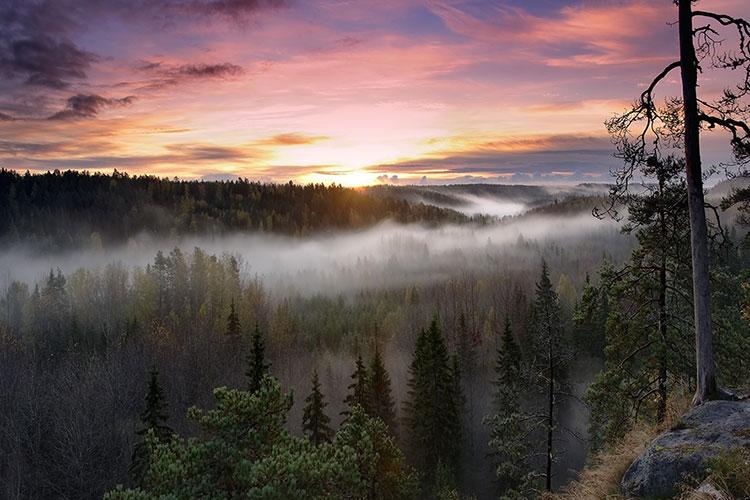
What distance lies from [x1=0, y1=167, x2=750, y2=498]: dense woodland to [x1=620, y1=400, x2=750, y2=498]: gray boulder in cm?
436

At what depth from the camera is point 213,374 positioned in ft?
253

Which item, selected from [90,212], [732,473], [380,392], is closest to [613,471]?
[732,473]

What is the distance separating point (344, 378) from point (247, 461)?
3089 inches

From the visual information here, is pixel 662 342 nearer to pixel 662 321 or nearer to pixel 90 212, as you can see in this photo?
pixel 662 321

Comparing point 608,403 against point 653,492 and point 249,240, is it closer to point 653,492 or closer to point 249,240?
point 653,492

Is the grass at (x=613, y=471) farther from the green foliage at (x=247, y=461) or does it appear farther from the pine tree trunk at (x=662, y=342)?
the green foliage at (x=247, y=461)

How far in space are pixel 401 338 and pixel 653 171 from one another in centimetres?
9460

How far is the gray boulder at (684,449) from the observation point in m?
9.30

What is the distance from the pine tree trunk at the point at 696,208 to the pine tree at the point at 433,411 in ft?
130

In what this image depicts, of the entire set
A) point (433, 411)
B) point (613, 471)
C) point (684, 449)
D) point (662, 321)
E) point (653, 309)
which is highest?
point (653, 309)

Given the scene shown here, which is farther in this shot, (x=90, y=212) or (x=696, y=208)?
(x=90, y=212)

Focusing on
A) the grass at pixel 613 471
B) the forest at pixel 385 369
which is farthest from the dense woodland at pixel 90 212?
the grass at pixel 613 471

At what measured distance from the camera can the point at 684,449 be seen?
970 centimetres

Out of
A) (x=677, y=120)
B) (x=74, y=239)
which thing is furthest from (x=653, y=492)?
(x=74, y=239)
